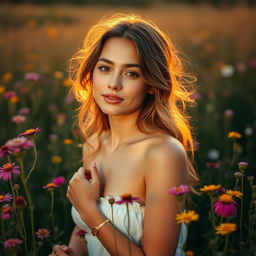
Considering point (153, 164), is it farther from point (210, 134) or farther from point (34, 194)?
point (210, 134)

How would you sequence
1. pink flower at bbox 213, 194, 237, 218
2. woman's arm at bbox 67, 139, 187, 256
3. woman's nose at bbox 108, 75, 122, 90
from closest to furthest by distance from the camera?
1. pink flower at bbox 213, 194, 237, 218
2. woman's arm at bbox 67, 139, 187, 256
3. woman's nose at bbox 108, 75, 122, 90

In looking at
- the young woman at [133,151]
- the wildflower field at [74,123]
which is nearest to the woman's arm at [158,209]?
the young woman at [133,151]

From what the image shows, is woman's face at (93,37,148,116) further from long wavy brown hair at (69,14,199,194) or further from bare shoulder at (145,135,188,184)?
bare shoulder at (145,135,188,184)

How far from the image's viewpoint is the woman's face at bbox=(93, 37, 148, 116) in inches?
72.6

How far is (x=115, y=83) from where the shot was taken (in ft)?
5.97

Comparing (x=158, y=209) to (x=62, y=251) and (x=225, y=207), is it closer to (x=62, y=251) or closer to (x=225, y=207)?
(x=225, y=207)

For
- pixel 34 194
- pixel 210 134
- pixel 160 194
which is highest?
pixel 160 194

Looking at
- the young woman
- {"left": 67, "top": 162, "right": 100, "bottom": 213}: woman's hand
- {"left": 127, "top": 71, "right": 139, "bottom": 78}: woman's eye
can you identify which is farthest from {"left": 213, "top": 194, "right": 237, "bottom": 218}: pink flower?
{"left": 127, "top": 71, "right": 139, "bottom": 78}: woman's eye

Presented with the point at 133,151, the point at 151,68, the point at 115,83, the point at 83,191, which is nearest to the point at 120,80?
the point at 115,83

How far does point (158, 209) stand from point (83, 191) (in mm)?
302

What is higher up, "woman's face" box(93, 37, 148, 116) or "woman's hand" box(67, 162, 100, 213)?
"woman's face" box(93, 37, 148, 116)

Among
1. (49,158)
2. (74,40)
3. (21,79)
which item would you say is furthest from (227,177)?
(74,40)

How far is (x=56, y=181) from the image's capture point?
6.27 feet

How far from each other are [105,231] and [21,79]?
3293 mm
